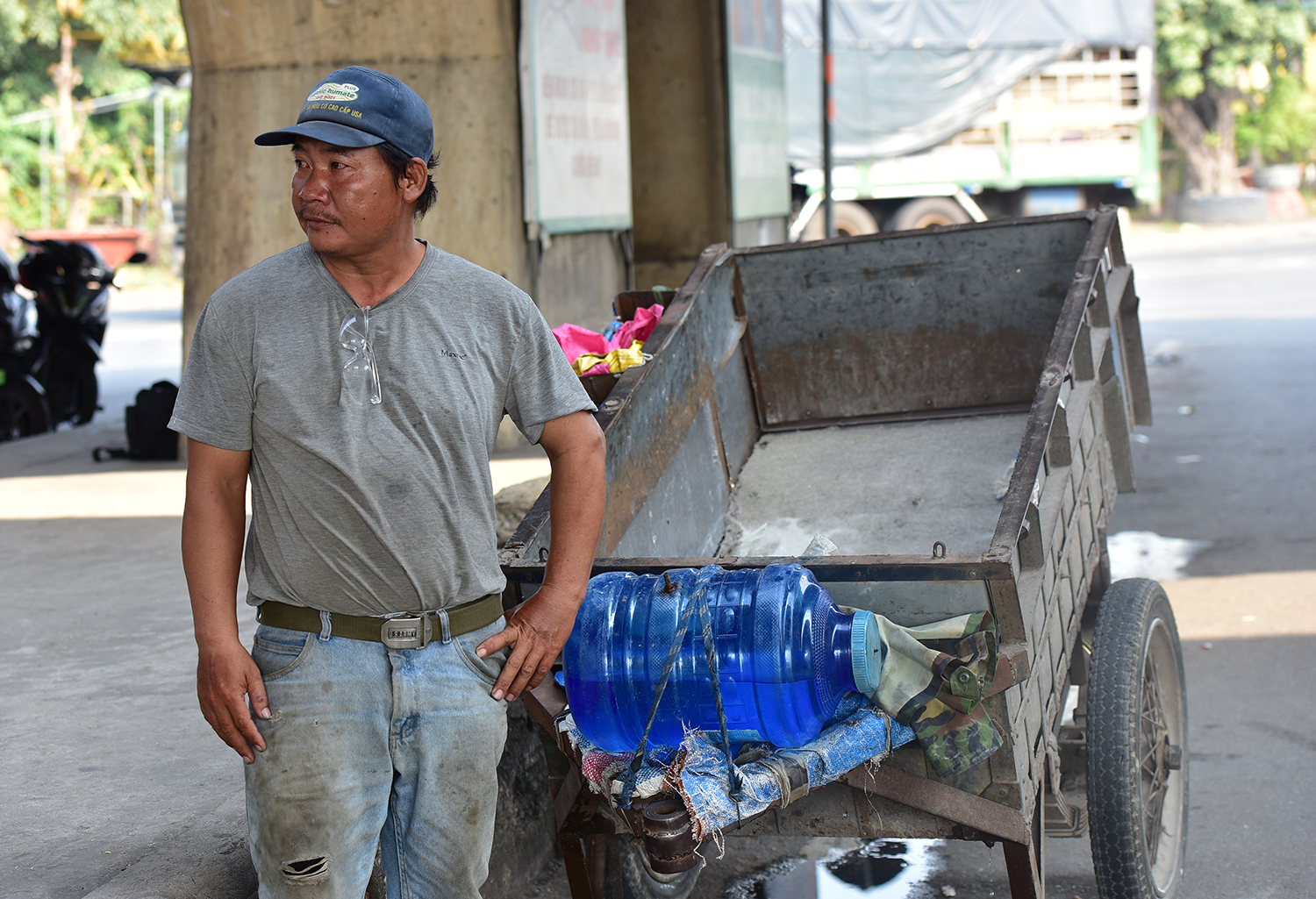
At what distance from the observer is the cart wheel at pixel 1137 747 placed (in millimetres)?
3029

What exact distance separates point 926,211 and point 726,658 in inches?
673

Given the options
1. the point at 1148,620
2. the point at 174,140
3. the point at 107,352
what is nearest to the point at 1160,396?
the point at 1148,620

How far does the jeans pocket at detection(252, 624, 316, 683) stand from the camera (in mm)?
2129

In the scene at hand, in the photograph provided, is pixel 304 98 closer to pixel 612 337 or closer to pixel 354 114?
pixel 612 337

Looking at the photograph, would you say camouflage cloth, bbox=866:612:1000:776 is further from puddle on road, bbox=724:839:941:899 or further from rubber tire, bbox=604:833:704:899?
puddle on road, bbox=724:839:941:899

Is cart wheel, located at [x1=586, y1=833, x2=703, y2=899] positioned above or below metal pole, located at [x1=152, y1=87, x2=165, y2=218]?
below

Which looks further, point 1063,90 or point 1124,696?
point 1063,90

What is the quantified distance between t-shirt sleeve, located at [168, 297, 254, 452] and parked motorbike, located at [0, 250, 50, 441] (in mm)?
8367

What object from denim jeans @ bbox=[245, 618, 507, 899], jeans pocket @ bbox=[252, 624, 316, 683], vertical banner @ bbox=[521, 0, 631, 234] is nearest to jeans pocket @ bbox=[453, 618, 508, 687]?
denim jeans @ bbox=[245, 618, 507, 899]

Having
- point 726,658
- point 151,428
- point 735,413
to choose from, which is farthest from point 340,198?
point 151,428

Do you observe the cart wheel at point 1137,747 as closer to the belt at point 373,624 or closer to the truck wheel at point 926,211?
the belt at point 373,624

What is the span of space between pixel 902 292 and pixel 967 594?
108 inches

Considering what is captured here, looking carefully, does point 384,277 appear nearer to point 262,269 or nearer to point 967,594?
point 262,269

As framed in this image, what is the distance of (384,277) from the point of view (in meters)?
2.18
